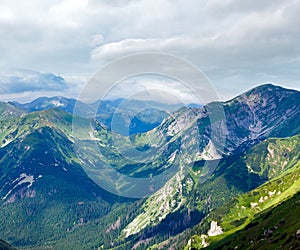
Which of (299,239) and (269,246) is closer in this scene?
(299,239)

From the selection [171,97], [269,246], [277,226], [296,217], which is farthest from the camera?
[277,226]

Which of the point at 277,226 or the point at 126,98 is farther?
the point at 277,226

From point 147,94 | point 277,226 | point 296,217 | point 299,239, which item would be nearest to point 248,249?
point 277,226

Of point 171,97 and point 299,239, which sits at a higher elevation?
point 171,97

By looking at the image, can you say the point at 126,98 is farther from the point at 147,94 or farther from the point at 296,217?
the point at 296,217

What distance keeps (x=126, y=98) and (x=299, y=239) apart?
76.9 metres

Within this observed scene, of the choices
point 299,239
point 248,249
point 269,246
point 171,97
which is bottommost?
point 248,249

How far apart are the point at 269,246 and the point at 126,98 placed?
97.6m

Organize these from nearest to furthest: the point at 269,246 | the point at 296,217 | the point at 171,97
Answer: the point at 171,97
the point at 269,246
the point at 296,217

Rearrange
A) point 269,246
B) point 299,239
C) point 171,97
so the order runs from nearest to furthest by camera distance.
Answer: point 171,97 → point 299,239 → point 269,246

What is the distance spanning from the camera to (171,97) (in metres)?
119

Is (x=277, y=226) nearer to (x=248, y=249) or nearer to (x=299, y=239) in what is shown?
(x=248, y=249)

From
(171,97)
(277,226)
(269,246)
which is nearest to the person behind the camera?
(171,97)

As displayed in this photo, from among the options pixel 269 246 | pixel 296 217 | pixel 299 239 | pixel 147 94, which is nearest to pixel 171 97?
pixel 147 94
